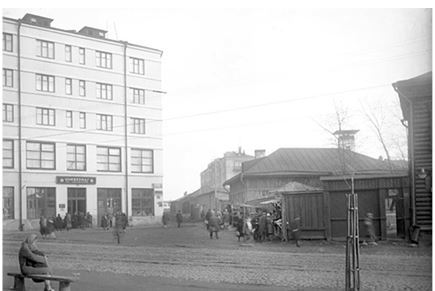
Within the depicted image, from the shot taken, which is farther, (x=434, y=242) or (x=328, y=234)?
(x=328, y=234)

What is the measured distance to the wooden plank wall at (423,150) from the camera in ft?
32.1

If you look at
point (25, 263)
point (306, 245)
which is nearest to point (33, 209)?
point (25, 263)

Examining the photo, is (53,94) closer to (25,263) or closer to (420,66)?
(25,263)

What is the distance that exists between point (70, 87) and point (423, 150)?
5.27 metres

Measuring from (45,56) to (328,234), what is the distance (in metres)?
5.93

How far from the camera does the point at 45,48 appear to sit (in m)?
9.77

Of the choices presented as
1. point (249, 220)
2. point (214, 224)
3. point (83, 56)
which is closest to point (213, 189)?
point (214, 224)

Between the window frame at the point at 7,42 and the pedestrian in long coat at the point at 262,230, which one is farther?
the pedestrian in long coat at the point at 262,230

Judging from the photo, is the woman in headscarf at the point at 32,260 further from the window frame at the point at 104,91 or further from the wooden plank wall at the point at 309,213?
the wooden plank wall at the point at 309,213

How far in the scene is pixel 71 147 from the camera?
9.77 m

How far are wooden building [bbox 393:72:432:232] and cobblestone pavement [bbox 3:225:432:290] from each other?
747 millimetres

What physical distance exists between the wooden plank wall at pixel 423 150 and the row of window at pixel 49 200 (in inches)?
157

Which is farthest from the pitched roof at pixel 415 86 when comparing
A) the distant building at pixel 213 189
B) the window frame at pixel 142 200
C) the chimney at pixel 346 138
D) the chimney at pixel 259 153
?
the window frame at pixel 142 200

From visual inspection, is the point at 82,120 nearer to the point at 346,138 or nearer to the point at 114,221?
the point at 114,221
